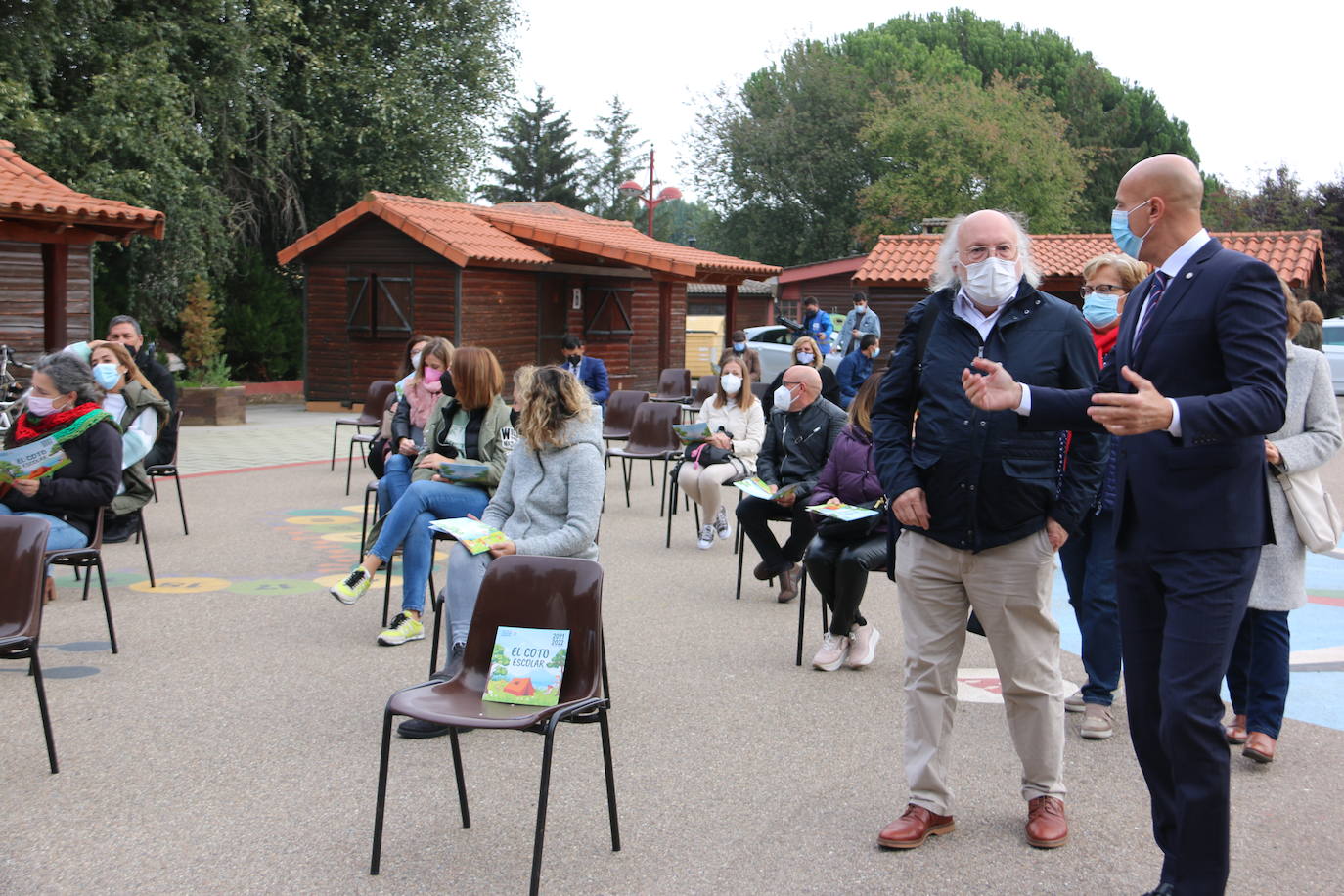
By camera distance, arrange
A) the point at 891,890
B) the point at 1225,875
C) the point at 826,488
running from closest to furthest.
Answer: the point at 1225,875 < the point at 891,890 < the point at 826,488

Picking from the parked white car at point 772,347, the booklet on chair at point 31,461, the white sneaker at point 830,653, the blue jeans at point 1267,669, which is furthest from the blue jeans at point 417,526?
the parked white car at point 772,347

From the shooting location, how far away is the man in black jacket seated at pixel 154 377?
9430mm

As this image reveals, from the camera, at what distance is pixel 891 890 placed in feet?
11.9

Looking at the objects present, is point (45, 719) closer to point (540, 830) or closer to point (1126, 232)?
point (540, 830)

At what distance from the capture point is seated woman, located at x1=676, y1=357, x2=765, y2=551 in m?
9.56

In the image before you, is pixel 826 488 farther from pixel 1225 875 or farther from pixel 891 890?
pixel 1225 875

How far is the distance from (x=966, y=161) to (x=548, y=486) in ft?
134

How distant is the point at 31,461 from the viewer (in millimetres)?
6539

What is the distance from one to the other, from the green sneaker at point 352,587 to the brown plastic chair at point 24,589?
1782 mm

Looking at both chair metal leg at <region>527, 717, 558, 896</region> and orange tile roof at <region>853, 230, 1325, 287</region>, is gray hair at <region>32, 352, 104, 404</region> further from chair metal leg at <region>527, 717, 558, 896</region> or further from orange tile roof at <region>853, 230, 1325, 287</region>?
orange tile roof at <region>853, 230, 1325, 287</region>

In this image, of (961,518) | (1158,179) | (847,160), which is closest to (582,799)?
(961,518)

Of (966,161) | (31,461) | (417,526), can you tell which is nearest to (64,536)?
(31,461)

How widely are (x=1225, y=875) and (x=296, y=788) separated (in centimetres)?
297

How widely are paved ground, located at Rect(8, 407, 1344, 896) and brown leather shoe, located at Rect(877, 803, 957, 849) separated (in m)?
0.04
